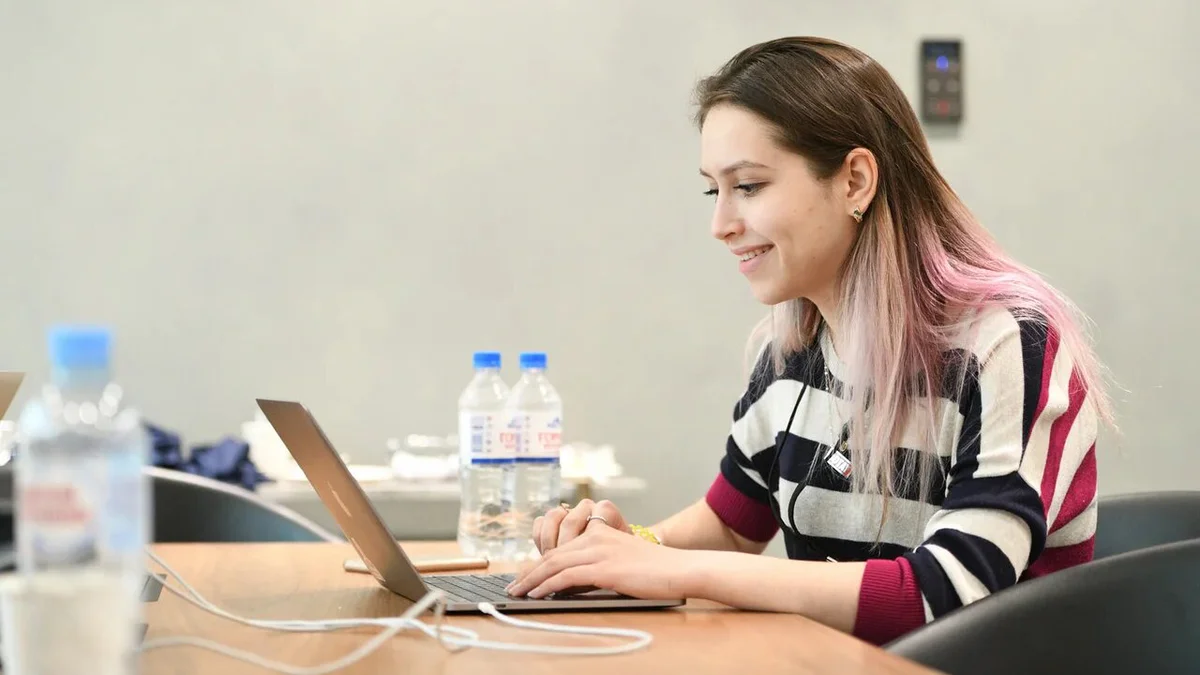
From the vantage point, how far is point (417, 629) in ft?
3.41

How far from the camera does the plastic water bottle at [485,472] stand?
183 centimetres

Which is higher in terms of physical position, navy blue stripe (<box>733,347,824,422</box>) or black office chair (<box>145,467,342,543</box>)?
navy blue stripe (<box>733,347,824,422</box>)

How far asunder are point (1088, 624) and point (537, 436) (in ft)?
3.08

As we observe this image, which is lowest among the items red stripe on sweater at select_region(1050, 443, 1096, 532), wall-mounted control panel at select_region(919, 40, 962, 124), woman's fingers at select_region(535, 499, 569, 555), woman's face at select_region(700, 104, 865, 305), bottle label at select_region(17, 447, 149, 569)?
woman's fingers at select_region(535, 499, 569, 555)

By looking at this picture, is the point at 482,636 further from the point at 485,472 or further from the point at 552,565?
the point at 485,472

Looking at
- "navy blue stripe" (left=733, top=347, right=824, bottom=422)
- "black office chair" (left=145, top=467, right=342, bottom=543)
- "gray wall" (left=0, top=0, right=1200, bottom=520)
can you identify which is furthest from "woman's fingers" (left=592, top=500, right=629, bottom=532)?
"gray wall" (left=0, top=0, right=1200, bottom=520)

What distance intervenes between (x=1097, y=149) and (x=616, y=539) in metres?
2.67

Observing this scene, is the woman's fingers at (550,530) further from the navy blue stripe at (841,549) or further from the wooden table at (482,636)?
the navy blue stripe at (841,549)

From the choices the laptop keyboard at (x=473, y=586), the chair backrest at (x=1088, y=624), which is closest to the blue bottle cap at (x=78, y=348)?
the laptop keyboard at (x=473, y=586)

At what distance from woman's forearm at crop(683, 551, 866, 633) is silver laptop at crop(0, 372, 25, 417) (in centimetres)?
72

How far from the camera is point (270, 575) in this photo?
1462mm

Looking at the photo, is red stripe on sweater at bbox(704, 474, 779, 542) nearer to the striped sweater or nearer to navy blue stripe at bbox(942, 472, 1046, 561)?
the striped sweater

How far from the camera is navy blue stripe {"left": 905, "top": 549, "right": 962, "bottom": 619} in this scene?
1.20 m

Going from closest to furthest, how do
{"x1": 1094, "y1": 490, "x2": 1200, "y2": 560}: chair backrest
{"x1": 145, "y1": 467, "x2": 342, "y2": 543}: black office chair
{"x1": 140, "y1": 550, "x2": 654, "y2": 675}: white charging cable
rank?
{"x1": 140, "y1": 550, "x2": 654, "y2": 675}: white charging cable, {"x1": 1094, "y1": 490, "x2": 1200, "y2": 560}: chair backrest, {"x1": 145, "y1": 467, "x2": 342, "y2": 543}: black office chair
